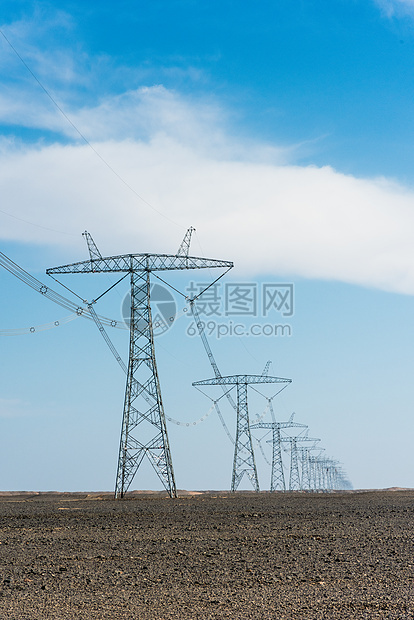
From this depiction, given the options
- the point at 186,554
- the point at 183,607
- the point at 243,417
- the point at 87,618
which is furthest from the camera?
the point at 243,417

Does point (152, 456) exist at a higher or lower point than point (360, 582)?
higher

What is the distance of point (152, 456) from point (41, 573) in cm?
2853

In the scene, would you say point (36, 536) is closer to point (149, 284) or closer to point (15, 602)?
point (15, 602)

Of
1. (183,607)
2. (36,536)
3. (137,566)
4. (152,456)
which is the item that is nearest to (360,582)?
(183,607)

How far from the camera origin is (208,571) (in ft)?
48.1

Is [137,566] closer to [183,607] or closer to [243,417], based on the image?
[183,607]

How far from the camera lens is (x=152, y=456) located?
43094 mm

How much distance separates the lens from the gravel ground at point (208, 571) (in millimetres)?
11125

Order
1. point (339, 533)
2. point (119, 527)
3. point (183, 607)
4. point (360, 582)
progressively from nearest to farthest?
point (183, 607), point (360, 582), point (339, 533), point (119, 527)

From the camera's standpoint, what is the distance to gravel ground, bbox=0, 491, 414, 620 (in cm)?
1112

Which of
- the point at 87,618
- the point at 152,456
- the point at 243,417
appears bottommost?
the point at 87,618

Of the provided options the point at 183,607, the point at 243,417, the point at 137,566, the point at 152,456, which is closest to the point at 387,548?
the point at 137,566

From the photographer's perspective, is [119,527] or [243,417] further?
[243,417]

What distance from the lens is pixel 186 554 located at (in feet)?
56.3
